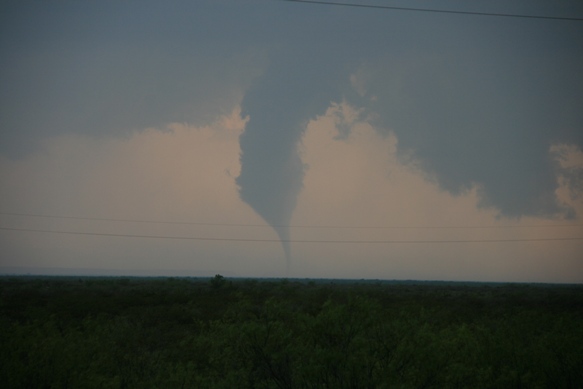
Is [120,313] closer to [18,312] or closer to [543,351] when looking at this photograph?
[18,312]

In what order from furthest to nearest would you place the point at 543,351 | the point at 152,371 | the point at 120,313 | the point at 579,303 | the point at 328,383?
1. the point at 579,303
2. the point at 120,313
3. the point at 152,371
4. the point at 543,351
5. the point at 328,383

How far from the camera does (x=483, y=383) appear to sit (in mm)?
12695

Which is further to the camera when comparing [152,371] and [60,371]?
[152,371]

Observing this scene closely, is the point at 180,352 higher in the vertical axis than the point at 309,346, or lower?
lower

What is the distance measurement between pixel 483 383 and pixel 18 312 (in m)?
31.9

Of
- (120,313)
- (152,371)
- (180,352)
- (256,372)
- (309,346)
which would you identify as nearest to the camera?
(309,346)

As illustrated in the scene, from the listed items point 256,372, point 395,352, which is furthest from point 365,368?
point 256,372

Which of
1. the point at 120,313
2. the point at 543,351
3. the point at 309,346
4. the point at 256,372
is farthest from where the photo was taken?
the point at 120,313

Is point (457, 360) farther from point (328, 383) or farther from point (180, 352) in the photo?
point (180, 352)

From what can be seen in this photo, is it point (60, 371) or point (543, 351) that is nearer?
point (60, 371)

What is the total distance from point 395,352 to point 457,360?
2.60 m

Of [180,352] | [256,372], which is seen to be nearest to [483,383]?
[256,372]

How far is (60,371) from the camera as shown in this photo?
13.0 meters

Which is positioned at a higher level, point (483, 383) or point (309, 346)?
point (309, 346)
